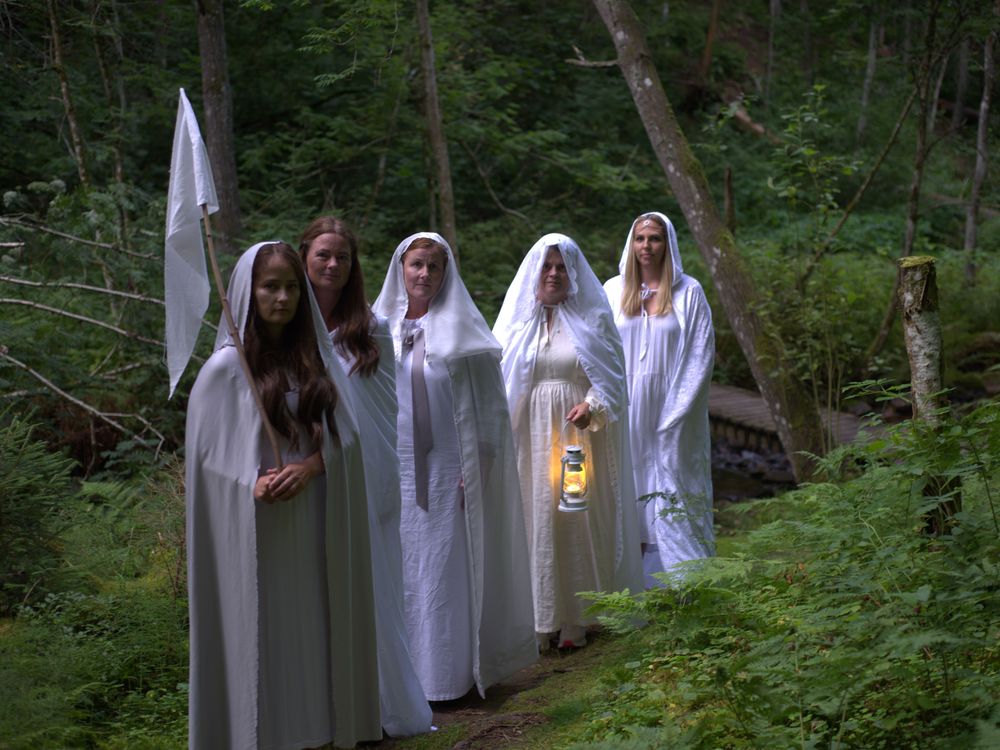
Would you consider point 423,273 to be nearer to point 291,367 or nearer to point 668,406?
point 291,367

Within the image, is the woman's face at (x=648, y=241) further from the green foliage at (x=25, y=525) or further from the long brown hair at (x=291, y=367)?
the green foliage at (x=25, y=525)

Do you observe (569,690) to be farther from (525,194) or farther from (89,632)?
(525,194)

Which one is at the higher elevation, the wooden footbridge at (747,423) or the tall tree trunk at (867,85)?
the tall tree trunk at (867,85)

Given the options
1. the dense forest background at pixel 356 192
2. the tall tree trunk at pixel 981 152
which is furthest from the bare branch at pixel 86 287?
the tall tree trunk at pixel 981 152

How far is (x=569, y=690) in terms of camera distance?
5.88 meters

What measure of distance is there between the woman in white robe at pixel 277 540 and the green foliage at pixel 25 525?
7.32 feet

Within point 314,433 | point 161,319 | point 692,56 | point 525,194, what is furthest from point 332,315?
point 692,56

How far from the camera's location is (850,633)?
3.83 m

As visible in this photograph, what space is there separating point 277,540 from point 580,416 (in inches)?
106

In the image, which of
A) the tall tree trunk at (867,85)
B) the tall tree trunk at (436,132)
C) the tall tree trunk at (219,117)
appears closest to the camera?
the tall tree trunk at (219,117)

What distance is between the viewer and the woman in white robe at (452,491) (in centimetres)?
597

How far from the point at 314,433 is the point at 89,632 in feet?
7.88

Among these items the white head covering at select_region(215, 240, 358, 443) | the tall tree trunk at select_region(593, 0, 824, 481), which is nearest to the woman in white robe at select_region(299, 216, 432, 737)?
the white head covering at select_region(215, 240, 358, 443)

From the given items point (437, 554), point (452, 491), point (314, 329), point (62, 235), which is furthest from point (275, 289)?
point (62, 235)
